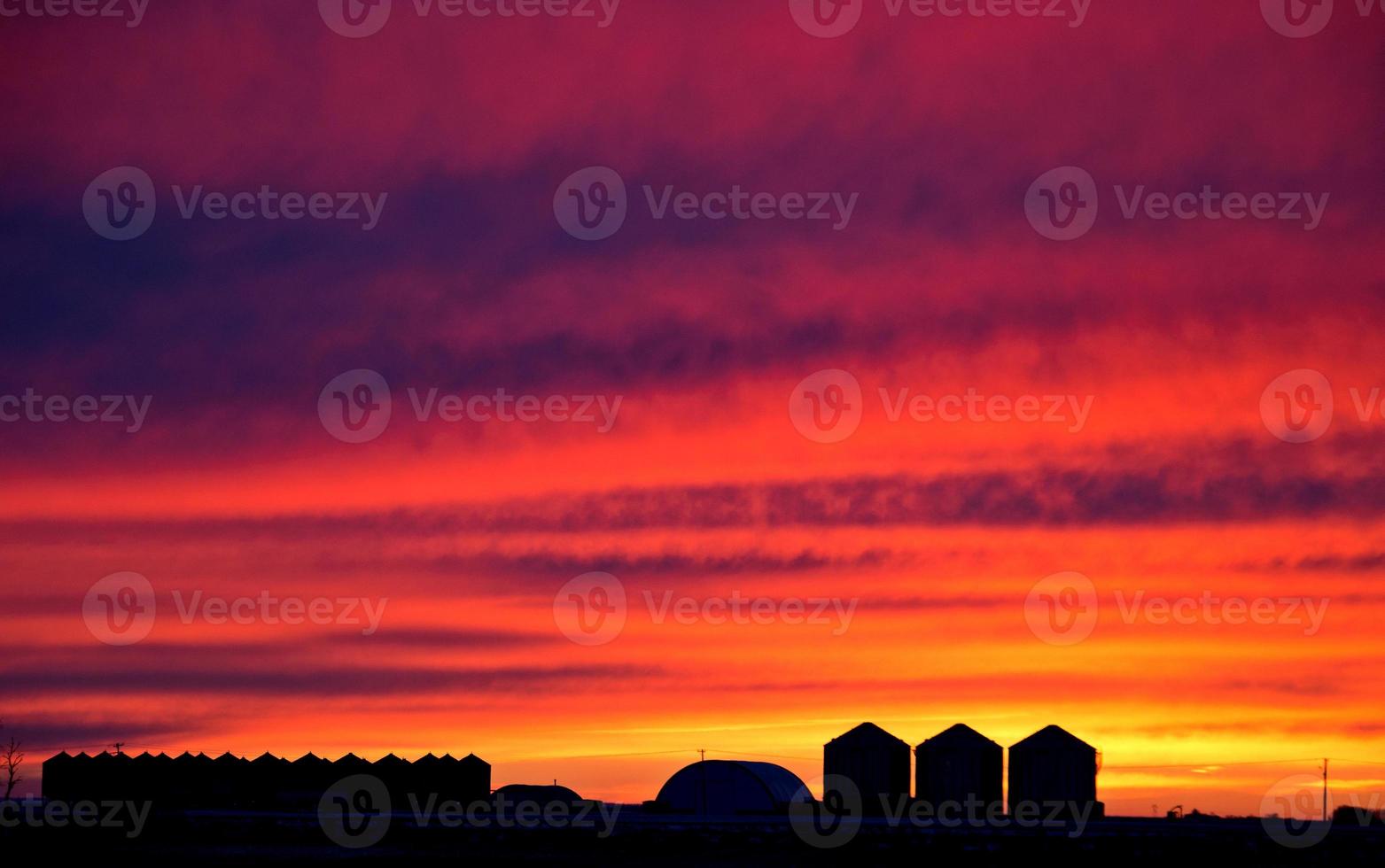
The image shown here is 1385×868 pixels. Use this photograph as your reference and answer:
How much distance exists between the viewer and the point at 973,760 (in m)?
82.1

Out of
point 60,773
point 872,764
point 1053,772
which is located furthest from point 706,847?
point 60,773

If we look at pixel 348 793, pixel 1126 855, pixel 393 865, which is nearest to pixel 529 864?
pixel 393 865

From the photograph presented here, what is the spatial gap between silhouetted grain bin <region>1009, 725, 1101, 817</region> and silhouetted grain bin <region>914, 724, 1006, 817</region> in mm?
981

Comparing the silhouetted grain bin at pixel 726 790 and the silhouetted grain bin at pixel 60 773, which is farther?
the silhouetted grain bin at pixel 60 773

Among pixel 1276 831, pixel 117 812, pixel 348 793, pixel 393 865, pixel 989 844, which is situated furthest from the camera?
pixel 348 793

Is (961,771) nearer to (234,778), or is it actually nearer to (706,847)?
(706,847)

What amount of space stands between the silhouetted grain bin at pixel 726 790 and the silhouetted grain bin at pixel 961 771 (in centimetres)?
935

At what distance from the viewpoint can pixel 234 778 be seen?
108375 mm

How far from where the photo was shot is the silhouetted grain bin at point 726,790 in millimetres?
89188

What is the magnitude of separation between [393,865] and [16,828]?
24.5 metres

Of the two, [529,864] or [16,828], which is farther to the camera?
[16,828]

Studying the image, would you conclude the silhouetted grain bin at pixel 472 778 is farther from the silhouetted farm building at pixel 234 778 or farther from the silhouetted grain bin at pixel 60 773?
the silhouetted grain bin at pixel 60 773

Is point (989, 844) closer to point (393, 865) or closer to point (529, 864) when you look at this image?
point (529, 864)

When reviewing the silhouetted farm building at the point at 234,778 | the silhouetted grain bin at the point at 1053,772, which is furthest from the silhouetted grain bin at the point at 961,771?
the silhouetted farm building at the point at 234,778
